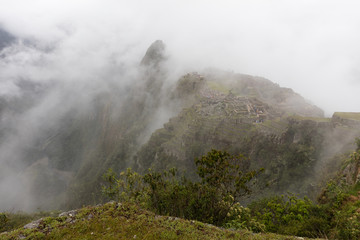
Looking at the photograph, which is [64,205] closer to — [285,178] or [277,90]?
[285,178]

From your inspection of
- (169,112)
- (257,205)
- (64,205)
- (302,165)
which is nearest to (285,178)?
(302,165)

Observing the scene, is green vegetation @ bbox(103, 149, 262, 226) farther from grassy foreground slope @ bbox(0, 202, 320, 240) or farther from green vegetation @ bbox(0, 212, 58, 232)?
green vegetation @ bbox(0, 212, 58, 232)

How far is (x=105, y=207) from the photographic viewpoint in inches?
612

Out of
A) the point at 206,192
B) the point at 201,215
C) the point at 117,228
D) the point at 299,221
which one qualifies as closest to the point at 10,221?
the point at 201,215

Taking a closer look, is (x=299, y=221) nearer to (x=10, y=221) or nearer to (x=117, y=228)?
(x=117, y=228)

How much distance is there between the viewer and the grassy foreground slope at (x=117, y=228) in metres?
12.9

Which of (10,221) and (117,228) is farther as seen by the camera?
(10,221)

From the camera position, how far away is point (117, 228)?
13.6m

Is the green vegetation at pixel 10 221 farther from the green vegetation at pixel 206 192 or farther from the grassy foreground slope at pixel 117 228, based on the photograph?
the green vegetation at pixel 206 192

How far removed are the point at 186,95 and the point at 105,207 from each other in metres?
147

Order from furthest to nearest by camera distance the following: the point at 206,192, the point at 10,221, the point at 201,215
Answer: the point at 10,221 → the point at 201,215 → the point at 206,192

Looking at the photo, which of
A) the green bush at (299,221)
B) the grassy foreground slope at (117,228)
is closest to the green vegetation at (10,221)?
the grassy foreground slope at (117,228)

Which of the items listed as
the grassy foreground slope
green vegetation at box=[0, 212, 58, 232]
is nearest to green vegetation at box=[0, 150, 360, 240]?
the grassy foreground slope

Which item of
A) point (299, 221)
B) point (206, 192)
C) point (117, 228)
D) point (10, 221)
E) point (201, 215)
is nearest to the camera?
point (117, 228)
